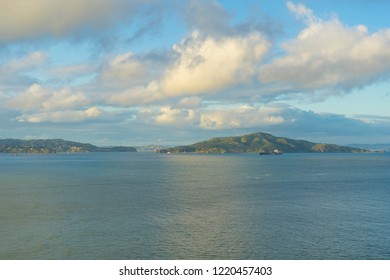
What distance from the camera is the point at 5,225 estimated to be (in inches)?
3189

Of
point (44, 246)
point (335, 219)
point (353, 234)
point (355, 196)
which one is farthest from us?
point (355, 196)

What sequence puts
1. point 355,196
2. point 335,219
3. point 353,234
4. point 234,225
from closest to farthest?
point 353,234 → point 234,225 → point 335,219 → point 355,196

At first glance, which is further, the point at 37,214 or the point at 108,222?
the point at 37,214

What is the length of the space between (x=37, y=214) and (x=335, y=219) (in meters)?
70.4

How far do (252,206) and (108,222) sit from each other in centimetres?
3998

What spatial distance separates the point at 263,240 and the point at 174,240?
15833mm

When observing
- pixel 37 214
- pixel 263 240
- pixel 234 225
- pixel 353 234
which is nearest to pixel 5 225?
pixel 37 214

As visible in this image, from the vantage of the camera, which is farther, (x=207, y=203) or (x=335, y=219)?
(x=207, y=203)

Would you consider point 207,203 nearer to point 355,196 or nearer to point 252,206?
point 252,206

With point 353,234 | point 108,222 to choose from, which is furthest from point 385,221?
point 108,222

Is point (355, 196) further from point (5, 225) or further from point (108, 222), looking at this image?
point (5, 225)

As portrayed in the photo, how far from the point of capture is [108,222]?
8350 cm

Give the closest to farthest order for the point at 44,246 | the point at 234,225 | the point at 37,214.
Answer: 1. the point at 44,246
2. the point at 234,225
3. the point at 37,214

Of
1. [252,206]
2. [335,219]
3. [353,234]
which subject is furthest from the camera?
[252,206]
